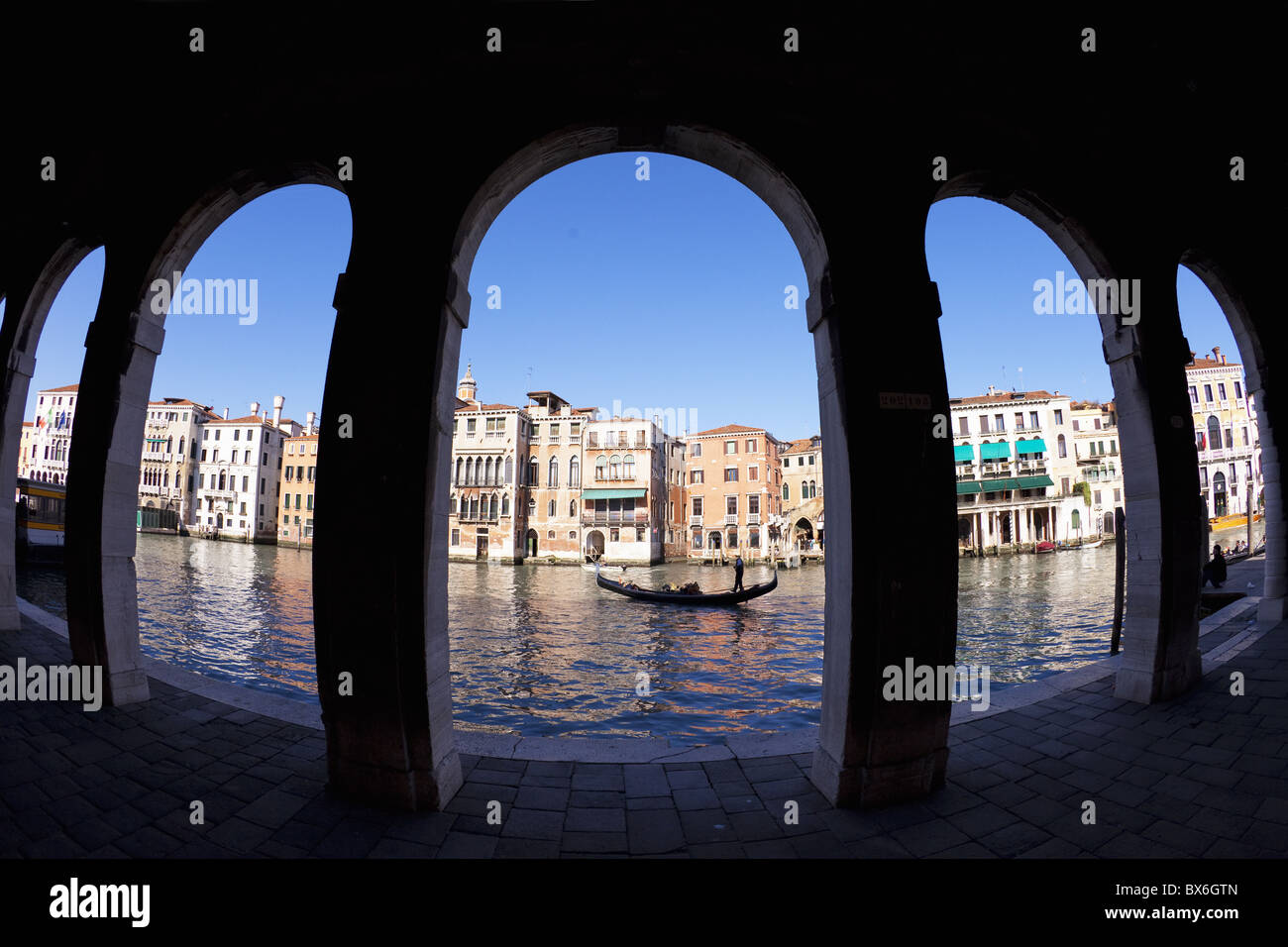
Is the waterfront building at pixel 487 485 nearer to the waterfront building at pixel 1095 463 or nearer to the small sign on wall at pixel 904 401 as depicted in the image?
the small sign on wall at pixel 904 401

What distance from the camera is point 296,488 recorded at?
4947 cm

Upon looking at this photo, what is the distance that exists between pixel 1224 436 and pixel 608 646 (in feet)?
155

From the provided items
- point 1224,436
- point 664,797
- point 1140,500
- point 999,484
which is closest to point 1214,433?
point 1224,436

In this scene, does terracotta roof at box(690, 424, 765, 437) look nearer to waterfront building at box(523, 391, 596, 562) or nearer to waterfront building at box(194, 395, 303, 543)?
waterfront building at box(523, 391, 596, 562)

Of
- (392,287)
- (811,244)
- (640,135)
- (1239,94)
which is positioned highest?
(1239,94)

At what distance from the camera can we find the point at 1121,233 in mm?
4621

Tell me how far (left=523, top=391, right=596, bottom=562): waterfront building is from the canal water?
58.7 feet

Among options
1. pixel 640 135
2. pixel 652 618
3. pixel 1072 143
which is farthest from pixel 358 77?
pixel 652 618

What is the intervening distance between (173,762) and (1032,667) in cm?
1233

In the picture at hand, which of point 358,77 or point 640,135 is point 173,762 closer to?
point 358,77

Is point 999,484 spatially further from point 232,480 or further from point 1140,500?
point 232,480

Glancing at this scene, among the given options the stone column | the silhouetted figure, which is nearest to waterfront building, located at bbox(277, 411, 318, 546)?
the stone column

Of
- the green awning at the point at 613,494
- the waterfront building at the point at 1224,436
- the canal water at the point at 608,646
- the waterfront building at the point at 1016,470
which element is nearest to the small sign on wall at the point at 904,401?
the canal water at the point at 608,646
